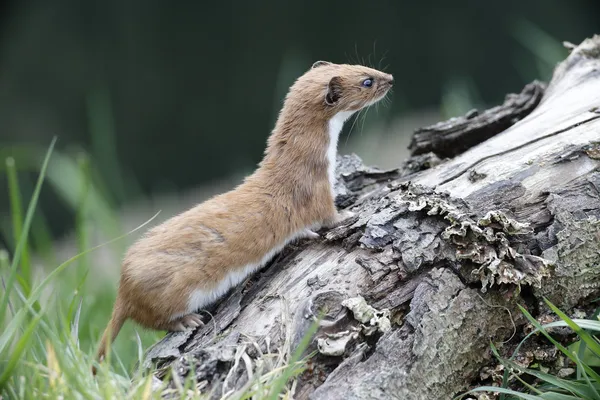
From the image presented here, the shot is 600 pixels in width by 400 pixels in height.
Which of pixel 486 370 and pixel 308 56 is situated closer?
pixel 486 370

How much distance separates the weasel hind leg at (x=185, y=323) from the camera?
3.42m

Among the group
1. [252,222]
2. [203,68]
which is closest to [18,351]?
[252,222]

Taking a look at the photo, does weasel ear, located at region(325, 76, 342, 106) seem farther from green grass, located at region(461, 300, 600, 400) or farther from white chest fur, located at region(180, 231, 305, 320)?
green grass, located at region(461, 300, 600, 400)

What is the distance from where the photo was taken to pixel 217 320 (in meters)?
3.37

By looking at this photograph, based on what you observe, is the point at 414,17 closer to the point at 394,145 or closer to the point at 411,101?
the point at 411,101

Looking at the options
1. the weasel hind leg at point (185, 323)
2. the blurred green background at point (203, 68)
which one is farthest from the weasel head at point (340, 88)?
the blurred green background at point (203, 68)

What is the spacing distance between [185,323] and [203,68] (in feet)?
21.6

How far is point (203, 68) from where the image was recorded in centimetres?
951

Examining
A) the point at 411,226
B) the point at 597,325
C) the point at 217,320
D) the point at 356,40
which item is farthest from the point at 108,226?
the point at 356,40

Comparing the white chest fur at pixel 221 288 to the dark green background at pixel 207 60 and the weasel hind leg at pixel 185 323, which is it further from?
the dark green background at pixel 207 60

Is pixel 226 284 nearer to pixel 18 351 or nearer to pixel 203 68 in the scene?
pixel 18 351

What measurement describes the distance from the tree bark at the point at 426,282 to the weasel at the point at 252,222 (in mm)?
134

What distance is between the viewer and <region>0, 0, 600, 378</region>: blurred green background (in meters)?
8.86

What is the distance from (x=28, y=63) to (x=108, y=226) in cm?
433
